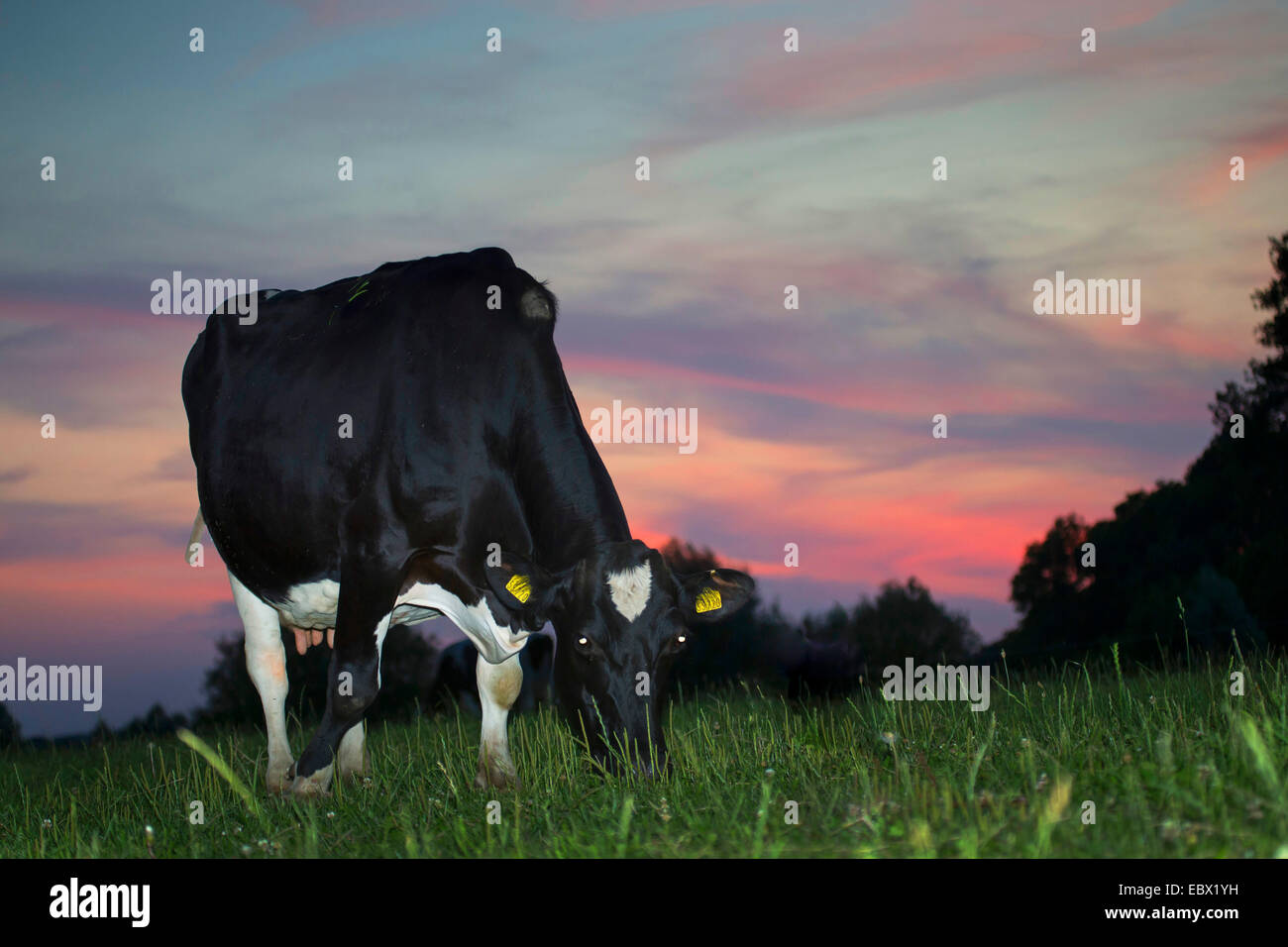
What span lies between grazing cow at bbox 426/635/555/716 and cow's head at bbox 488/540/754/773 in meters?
11.4

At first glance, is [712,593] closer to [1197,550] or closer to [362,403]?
[362,403]

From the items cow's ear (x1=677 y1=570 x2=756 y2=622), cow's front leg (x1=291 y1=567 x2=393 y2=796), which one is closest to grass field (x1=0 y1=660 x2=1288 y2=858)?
cow's front leg (x1=291 y1=567 x2=393 y2=796)

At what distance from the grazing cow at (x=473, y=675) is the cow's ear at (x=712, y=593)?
11.1 m

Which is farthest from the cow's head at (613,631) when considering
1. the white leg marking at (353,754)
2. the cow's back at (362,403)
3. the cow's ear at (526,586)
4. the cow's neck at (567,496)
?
the white leg marking at (353,754)

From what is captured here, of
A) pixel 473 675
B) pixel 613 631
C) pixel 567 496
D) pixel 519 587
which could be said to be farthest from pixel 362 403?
pixel 473 675

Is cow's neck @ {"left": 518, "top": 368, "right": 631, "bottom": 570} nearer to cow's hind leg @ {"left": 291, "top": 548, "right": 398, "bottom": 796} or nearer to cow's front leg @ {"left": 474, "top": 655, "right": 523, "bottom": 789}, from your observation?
cow's hind leg @ {"left": 291, "top": 548, "right": 398, "bottom": 796}

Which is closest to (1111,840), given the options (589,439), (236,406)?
(589,439)

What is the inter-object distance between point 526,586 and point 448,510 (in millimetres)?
1113

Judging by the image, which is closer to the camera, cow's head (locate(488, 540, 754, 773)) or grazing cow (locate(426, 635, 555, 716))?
cow's head (locate(488, 540, 754, 773))

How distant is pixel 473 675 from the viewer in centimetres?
2212

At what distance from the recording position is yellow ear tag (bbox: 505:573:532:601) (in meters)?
7.87

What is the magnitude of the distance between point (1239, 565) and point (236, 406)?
3149 centimetres
